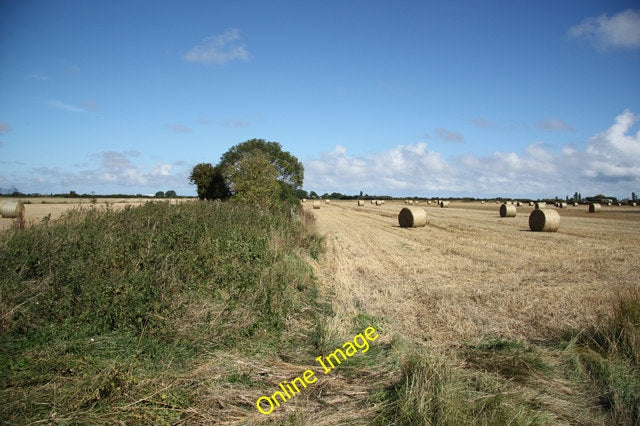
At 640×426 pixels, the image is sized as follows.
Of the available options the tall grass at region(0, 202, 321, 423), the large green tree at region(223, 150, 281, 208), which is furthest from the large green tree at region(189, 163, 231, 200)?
the tall grass at region(0, 202, 321, 423)

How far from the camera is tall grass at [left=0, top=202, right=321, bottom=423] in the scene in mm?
3615

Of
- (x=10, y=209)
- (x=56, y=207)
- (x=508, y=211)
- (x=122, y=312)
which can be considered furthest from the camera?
(x=56, y=207)

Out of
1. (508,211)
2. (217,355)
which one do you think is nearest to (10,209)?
(217,355)

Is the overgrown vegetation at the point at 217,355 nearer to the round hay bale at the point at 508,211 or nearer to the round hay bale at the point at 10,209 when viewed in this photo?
the round hay bale at the point at 10,209

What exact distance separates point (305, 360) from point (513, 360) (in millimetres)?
2538

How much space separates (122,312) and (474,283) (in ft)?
25.0

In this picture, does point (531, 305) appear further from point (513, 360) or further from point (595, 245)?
point (595, 245)

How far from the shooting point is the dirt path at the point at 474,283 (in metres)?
6.21

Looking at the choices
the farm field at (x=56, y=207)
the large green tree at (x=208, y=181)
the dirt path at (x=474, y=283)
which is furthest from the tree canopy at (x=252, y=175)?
the dirt path at (x=474, y=283)

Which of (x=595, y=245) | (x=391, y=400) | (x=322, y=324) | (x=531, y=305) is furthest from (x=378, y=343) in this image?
(x=595, y=245)

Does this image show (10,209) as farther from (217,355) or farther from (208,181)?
(217,355)

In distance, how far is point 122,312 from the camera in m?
4.93

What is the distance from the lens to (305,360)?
15.4ft

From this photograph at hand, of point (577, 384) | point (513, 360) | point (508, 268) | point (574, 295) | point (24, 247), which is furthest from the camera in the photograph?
point (508, 268)
